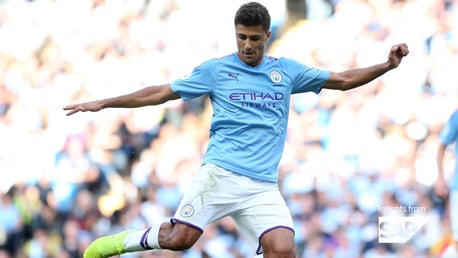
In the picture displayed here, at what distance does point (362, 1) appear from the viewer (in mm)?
8164

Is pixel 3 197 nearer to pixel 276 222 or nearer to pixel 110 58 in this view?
pixel 110 58

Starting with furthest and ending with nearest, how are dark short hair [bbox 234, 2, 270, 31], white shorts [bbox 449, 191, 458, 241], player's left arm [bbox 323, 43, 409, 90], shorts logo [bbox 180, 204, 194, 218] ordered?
white shorts [bbox 449, 191, 458, 241]
player's left arm [bbox 323, 43, 409, 90]
shorts logo [bbox 180, 204, 194, 218]
dark short hair [bbox 234, 2, 270, 31]

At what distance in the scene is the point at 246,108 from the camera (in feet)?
19.5

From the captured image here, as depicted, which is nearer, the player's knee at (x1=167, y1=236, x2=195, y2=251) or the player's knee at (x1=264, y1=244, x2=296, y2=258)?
the player's knee at (x1=264, y1=244, x2=296, y2=258)

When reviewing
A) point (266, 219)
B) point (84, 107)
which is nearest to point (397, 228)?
point (266, 219)

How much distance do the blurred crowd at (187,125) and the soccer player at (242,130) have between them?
2128 mm

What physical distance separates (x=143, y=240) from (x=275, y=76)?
1273 millimetres

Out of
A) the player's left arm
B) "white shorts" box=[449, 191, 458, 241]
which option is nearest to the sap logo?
"white shorts" box=[449, 191, 458, 241]

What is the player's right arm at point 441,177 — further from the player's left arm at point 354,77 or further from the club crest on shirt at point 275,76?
the club crest on shirt at point 275,76

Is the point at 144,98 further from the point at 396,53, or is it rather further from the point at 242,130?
the point at 396,53

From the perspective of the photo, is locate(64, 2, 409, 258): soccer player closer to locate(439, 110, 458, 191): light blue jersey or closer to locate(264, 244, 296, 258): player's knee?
locate(264, 244, 296, 258): player's knee

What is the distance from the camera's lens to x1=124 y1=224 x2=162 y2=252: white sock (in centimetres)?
610

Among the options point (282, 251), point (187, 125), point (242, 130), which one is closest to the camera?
point (282, 251)

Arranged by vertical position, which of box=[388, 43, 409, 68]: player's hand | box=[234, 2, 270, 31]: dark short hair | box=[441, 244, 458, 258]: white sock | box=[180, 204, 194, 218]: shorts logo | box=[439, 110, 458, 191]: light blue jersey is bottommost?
box=[441, 244, 458, 258]: white sock
